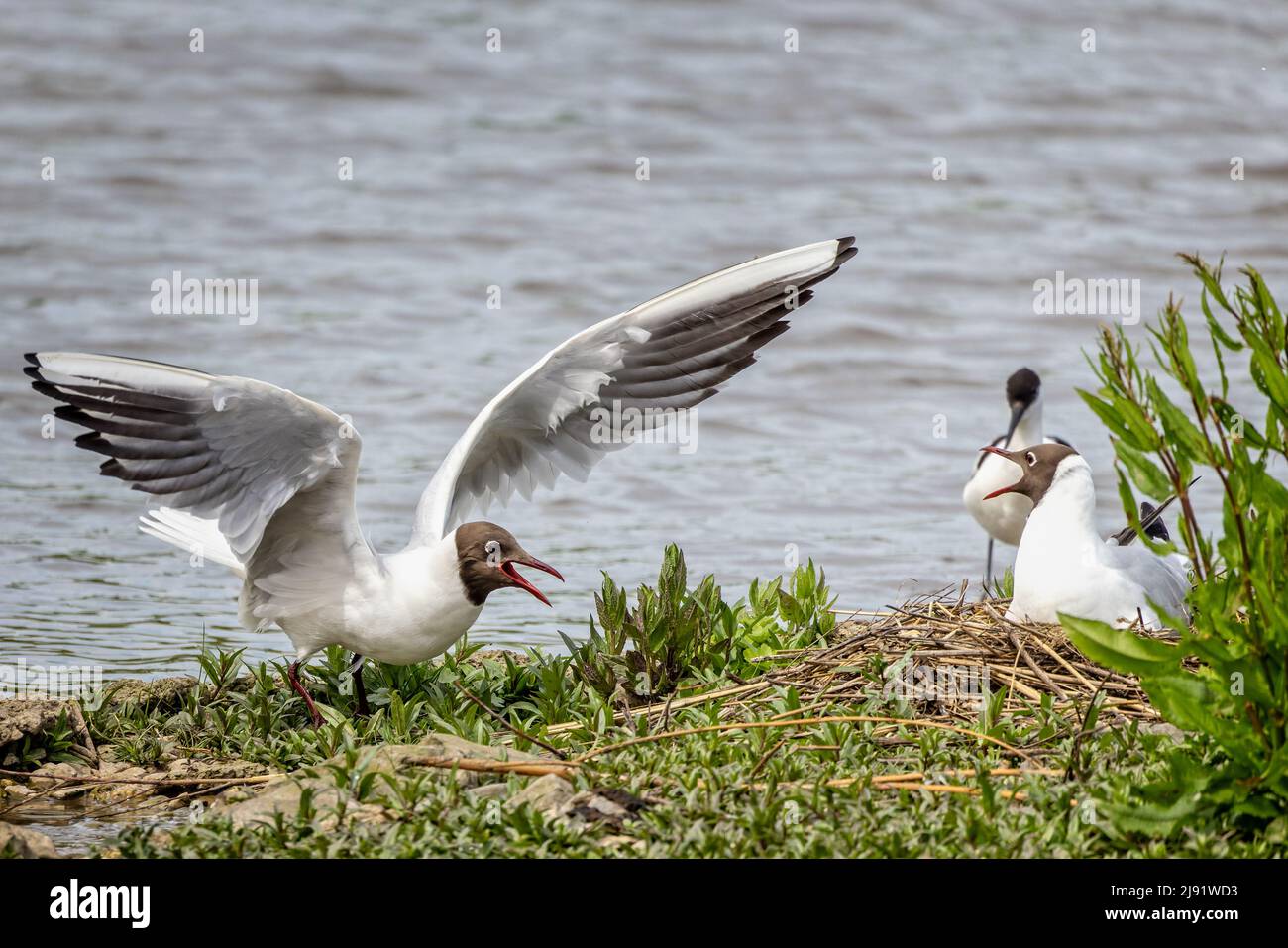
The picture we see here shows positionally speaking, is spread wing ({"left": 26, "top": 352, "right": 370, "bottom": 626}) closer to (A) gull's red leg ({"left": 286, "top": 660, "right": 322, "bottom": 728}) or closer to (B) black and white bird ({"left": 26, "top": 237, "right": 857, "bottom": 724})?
(B) black and white bird ({"left": 26, "top": 237, "right": 857, "bottom": 724})

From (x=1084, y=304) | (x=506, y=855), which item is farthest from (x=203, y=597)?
(x=1084, y=304)

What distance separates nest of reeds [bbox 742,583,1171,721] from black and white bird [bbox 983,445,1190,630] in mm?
139

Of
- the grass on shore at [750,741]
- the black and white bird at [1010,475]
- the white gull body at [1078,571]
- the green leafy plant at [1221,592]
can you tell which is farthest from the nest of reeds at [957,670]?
the black and white bird at [1010,475]

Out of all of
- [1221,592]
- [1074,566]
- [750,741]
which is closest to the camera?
[1221,592]

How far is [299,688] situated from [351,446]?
3.43 feet

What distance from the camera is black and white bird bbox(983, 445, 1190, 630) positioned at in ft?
20.6

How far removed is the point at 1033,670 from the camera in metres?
5.84

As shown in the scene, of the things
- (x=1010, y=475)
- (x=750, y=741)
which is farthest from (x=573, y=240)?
(x=750, y=741)

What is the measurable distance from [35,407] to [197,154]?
5.85 m

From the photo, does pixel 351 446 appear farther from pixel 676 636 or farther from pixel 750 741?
pixel 750 741

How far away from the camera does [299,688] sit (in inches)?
245

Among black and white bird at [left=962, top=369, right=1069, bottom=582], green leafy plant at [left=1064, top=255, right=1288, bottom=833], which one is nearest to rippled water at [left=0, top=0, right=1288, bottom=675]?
black and white bird at [left=962, top=369, right=1069, bottom=582]

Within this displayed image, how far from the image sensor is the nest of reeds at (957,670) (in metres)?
5.64

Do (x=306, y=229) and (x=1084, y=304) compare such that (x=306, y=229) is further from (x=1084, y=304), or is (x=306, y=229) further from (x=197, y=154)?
(x=1084, y=304)
